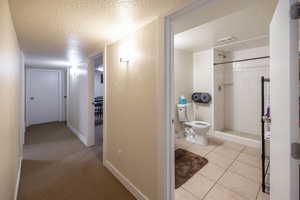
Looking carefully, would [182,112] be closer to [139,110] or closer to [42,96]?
[139,110]

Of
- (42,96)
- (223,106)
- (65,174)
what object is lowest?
(65,174)

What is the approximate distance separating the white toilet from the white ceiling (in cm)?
142

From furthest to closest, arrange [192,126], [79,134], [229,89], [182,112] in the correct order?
[79,134], [229,89], [182,112], [192,126]

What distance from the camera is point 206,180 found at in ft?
6.47

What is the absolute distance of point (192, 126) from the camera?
318cm

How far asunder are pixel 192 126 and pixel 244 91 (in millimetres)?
1585

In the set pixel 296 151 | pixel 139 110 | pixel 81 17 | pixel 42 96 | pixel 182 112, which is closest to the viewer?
pixel 296 151

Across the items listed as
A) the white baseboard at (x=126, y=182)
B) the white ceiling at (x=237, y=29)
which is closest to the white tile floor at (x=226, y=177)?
the white baseboard at (x=126, y=182)

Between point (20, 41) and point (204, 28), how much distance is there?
2848 mm

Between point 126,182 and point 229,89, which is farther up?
point 229,89

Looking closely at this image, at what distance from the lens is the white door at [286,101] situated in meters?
0.74

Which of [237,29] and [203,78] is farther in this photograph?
[203,78]

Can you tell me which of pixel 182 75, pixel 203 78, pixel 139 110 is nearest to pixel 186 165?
pixel 139 110

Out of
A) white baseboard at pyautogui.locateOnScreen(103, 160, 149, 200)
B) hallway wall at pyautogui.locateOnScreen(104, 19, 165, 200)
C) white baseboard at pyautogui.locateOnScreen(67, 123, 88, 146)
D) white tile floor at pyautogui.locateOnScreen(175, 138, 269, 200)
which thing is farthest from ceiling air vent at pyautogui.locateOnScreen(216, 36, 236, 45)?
white baseboard at pyautogui.locateOnScreen(67, 123, 88, 146)
